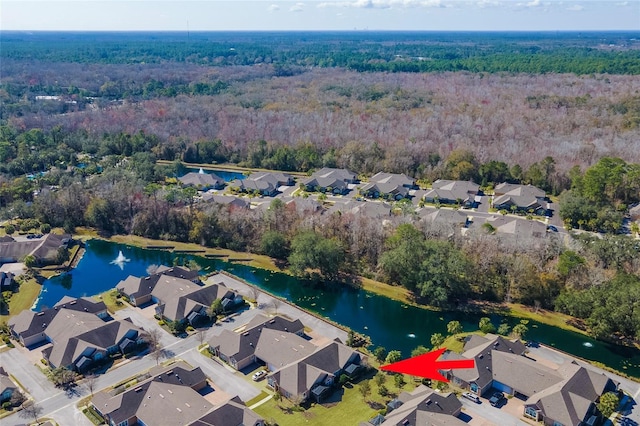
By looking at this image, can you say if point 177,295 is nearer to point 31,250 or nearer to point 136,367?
point 136,367

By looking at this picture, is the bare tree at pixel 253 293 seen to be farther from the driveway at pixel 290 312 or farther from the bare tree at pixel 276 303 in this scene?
the bare tree at pixel 276 303

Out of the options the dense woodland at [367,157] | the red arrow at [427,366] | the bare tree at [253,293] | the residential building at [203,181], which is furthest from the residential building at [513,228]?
the residential building at [203,181]

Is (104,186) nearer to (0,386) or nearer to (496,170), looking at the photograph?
(0,386)

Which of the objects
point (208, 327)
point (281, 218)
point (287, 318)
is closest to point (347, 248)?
point (281, 218)

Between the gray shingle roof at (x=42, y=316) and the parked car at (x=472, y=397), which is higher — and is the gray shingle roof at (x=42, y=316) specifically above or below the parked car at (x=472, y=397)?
above

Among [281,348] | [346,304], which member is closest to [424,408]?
[281,348]

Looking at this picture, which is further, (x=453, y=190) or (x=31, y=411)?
(x=453, y=190)

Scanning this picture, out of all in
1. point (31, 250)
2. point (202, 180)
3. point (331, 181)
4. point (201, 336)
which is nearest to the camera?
point (201, 336)
